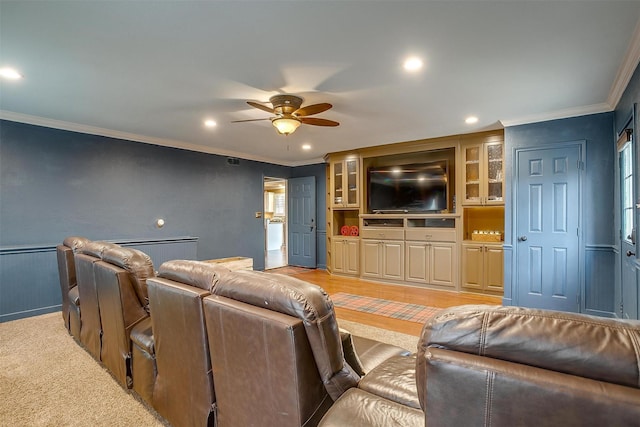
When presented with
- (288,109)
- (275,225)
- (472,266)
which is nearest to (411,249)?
(472,266)

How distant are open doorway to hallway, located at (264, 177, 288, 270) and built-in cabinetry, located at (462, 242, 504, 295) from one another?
4054mm

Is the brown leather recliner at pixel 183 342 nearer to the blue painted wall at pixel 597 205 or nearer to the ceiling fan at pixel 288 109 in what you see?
the ceiling fan at pixel 288 109

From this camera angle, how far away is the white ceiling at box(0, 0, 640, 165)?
6.12ft

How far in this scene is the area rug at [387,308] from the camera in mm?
3717

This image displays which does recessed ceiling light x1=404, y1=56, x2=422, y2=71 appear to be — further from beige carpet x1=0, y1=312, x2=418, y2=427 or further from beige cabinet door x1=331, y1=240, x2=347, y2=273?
beige cabinet door x1=331, y1=240, x2=347, y2=273

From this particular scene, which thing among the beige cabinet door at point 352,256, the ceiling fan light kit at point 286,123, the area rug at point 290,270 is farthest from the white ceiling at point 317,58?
the area rug at point 290,270

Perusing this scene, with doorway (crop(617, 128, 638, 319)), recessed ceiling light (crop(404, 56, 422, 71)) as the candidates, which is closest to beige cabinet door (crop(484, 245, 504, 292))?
doorway (crop(617, 128, 638, 319))

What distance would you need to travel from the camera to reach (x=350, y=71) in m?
2.62

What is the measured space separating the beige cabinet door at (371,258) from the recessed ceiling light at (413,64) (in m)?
3.47

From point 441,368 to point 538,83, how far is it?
122 inches

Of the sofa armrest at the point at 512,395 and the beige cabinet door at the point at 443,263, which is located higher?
the sofa armrest at the point at 512,395

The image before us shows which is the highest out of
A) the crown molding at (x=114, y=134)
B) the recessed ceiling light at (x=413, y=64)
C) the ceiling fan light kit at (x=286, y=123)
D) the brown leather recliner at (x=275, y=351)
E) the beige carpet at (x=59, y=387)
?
the recessed ceiling light at (x=413, y=64)

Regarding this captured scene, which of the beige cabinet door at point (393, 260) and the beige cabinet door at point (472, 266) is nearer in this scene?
the beige cabinet door at point (472, 266)

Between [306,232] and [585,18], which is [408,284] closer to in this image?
[306,232]
